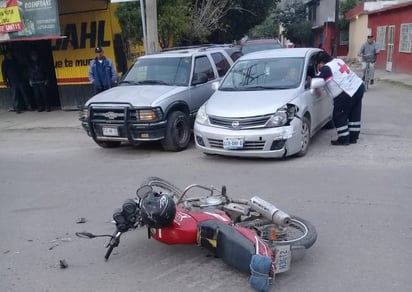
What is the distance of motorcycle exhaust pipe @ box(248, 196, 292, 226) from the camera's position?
13.0ft

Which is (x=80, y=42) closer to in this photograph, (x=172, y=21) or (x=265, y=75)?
(x=172, y=21)

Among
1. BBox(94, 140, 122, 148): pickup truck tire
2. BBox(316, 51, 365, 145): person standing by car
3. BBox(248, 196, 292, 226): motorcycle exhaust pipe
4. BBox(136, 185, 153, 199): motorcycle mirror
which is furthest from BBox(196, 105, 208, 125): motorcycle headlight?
BBox(248, 196, 292, 226): motorcycle exhaust pipe

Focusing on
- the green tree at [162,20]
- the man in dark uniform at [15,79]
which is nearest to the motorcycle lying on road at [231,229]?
the green tree at [162,20]

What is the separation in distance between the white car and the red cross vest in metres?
0.31

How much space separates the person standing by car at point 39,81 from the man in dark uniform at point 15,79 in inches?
16.9

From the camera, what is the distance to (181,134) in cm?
859

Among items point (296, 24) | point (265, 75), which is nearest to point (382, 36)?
point (265, 75)

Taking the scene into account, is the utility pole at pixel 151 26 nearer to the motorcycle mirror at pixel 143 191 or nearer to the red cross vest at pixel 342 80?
the red cross vest at pixel 342 80

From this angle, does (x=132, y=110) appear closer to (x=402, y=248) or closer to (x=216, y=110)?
(x=216, y=110)

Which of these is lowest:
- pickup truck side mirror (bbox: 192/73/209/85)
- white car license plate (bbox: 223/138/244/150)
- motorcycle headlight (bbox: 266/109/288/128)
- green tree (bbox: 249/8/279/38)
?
white car license plate (bbox: 223/138/244/150)

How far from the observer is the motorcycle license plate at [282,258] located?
3627 millimetres

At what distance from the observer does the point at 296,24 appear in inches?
1943

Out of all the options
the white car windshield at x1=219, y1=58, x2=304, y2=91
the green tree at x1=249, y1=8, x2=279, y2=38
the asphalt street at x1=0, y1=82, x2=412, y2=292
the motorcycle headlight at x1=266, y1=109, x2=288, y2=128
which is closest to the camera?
the asphalt street at x1=0, y1=82, x2=412, y2=292

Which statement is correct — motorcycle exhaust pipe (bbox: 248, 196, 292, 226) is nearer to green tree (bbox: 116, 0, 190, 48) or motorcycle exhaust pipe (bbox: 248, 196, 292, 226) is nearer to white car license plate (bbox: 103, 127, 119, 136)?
white car license plate (bbox: 103, 127, 119, 136)
